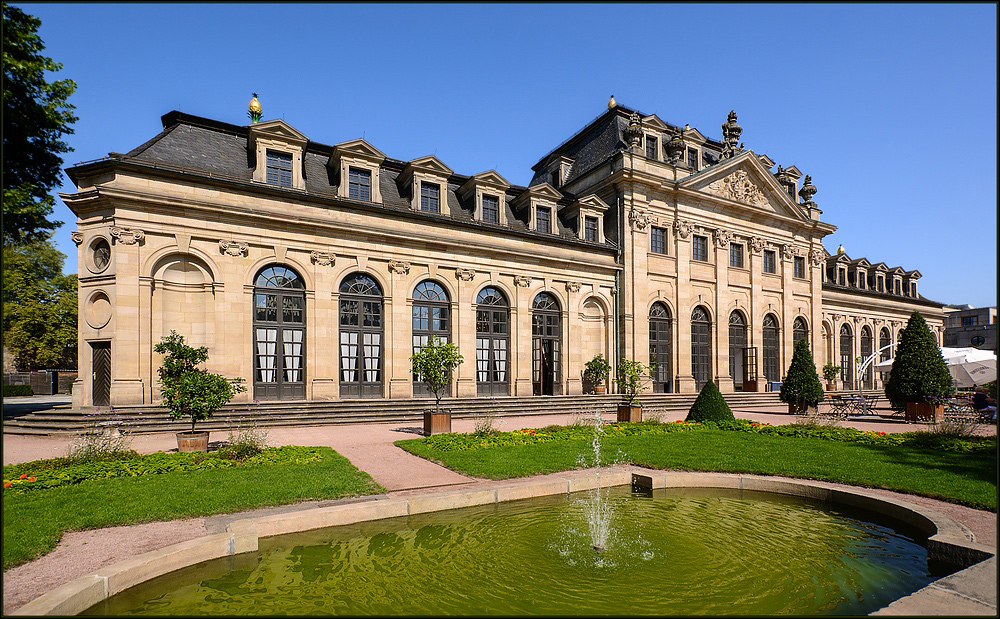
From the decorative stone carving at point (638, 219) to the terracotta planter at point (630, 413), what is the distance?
13.9 metres

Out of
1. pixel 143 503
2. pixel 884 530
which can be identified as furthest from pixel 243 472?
pixel 884 530

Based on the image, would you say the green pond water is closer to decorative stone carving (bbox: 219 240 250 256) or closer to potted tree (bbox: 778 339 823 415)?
decorative stone carving (bbox: 219 240 250 256)

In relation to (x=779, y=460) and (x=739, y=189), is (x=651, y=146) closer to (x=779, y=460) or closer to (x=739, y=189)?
(x=739, y=189)

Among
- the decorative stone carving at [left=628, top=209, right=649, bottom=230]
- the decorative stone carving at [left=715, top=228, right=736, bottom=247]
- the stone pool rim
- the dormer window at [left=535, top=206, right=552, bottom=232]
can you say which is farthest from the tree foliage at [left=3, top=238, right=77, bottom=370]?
the decorative stone carving at [left=715, top=228, right=736, bottom=247]

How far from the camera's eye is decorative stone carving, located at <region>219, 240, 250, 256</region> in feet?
71.9

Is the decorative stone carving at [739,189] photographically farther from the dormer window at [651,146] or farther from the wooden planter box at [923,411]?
the wooden planter box at [923,411]

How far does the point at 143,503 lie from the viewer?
29.8 feet

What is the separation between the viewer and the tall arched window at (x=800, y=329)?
3978 centimetres

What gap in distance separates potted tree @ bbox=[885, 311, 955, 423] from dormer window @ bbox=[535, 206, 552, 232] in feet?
58.2

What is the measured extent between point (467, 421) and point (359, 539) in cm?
1448

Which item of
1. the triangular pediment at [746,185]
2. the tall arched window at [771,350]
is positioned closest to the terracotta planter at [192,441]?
the triangular pediment at [746,185]

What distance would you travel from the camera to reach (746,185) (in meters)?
36.4

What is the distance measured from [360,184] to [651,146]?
59.9ft

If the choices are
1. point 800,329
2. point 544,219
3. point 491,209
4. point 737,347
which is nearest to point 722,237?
point 737,347
